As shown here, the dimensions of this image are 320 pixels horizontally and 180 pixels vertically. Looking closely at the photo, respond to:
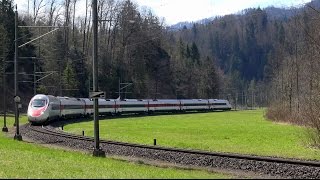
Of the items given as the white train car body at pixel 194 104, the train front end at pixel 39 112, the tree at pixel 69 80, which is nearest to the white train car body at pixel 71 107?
the train front end at pixel 39 112

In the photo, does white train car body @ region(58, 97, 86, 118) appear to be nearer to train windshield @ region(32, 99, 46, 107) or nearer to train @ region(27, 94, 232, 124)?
train @ region(27, 94, 232, 124)

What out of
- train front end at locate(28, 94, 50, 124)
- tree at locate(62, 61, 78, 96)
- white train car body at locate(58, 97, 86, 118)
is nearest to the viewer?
train front end at locate(28, 94, 50, 124)

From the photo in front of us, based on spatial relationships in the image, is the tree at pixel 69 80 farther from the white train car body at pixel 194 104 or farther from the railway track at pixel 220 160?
the railway track at pixel 220 160

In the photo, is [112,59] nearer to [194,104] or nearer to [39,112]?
[194,104]

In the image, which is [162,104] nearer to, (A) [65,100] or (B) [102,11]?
(B) [102,11]

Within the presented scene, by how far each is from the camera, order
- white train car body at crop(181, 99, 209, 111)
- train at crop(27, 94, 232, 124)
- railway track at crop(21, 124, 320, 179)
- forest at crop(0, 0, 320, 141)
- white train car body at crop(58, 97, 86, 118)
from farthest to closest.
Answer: white train car body at crop(181, 99, 209, 111), forest at crop(0, 0, 320, 141), white train car body at crop(58, 97, 86, 118), train at crop(27, 94, 232, 124), railway track at crop(21, 124, 320, 179)

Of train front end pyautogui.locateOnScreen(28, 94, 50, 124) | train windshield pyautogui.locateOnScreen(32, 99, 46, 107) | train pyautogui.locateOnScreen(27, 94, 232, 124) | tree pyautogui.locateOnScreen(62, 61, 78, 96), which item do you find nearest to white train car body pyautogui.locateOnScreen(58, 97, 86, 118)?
train pyautogui.locateOnScreen(27, 94, 232, 124)

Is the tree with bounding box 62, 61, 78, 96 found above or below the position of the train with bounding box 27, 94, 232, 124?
above

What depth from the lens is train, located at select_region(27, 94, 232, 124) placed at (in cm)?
5102

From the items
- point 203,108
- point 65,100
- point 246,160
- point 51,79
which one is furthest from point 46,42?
point 246,160

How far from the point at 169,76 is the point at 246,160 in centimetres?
11778

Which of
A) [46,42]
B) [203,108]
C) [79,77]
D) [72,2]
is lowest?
[203,108]

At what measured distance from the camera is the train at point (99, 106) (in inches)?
2009

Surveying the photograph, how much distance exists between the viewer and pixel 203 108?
4385 inches
